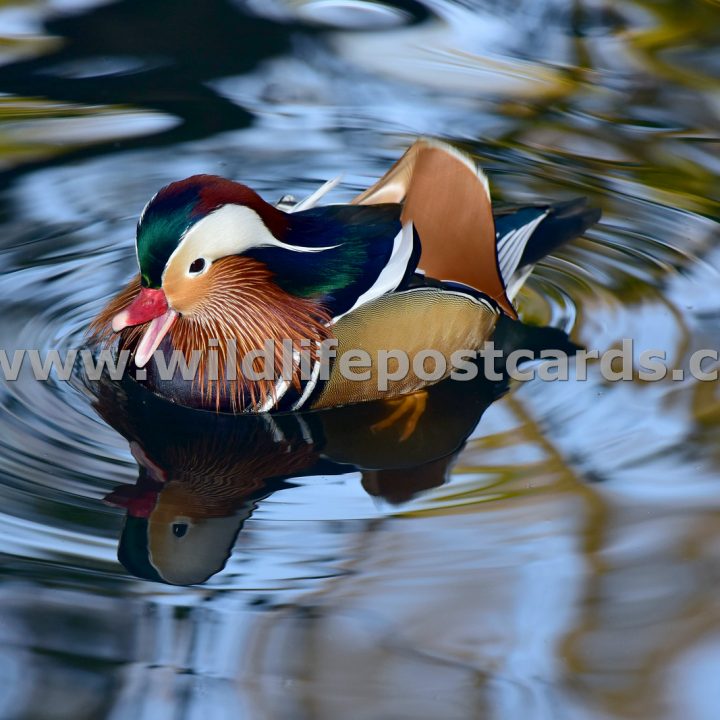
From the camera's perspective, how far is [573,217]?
14.4 ft

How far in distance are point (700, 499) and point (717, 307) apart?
1120 millimetres

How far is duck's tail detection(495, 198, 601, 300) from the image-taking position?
4180 millimetres

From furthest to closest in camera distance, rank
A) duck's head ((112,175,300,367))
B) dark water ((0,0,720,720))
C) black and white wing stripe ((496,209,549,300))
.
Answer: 1. black and white wing stripe ((496,209,549,300))
2. duck's head ((112,175,300,367))
3. dark water ((0,0,720,720))

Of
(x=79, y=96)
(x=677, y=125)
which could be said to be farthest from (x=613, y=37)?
(x=79, y=96)

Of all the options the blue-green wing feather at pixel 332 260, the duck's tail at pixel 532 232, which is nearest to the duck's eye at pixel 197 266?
the blue-green wing feather at pixel 332 260

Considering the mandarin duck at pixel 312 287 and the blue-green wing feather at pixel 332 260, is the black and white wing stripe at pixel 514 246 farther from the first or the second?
the blue-green wing feather at pixel 332 260

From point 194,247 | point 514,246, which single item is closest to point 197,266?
point 194,247

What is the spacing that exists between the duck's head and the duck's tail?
0.92 metres

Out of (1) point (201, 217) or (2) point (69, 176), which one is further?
(2) point (69, 176)

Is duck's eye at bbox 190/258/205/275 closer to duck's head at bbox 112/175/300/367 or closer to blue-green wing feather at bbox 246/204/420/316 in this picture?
duck's head at bbox 112/175/300/367

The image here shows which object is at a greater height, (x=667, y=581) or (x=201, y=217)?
(x=201, y=217)

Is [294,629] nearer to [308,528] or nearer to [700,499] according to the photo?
[308,528]

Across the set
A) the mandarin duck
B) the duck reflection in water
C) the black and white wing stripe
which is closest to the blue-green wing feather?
the mandarin duck

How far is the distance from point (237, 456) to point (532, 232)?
1447mm
